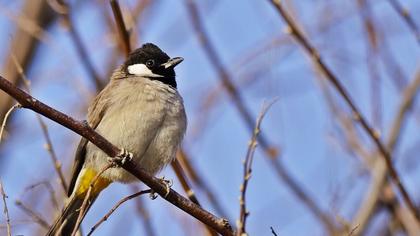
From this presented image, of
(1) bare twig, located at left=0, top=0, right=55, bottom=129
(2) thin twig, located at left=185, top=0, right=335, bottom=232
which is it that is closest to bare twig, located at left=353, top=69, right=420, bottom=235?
(2) thin twig, located at left=185, top=0, right=335, bottom=232

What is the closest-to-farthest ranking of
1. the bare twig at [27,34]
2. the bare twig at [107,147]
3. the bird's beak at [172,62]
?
the bare twig at [107,147] < the bird's beak at [172,62] < the bare twig at [27,34]

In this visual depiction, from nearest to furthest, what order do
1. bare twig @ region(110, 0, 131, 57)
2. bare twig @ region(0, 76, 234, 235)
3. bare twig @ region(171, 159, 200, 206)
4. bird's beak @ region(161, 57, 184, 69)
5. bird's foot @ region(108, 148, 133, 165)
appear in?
bare twig @ region(0, 76, 234, 235) → bird's foot @ region(108, 148, 133, 165) → bare twig @ region(171, 159, 200, 206) → bare twig @ region(110, 0, 131, 57) → bird's beak @ region(161, 57, 184, 69)

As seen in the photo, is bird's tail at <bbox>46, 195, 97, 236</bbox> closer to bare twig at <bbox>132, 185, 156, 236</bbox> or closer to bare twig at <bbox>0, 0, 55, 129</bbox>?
bare twig at <bbox>132, 185, 156, 236</bbox>

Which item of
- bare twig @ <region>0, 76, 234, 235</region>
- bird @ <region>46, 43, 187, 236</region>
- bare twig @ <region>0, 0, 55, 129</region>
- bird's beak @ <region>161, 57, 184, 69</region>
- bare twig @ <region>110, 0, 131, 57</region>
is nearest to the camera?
bare twig @ <region>0, 76, 234, 235</region>

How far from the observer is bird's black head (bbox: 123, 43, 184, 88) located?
14.9 ft

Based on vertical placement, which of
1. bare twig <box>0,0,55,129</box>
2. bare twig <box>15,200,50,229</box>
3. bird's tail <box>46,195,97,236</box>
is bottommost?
bare twig <box>15,200,50,229</box>

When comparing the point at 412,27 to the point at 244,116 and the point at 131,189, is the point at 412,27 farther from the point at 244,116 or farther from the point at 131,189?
the point at 131,189

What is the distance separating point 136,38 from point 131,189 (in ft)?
3.29

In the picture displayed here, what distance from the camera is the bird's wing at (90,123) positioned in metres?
4.18

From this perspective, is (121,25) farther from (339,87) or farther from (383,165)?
(383,165)

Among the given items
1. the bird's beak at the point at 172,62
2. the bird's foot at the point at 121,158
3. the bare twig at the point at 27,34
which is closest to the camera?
the bird's foot at the point at 121,158

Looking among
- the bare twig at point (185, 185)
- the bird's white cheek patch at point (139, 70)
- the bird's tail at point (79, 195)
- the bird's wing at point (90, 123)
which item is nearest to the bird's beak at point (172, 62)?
the bird's white cheek patch at point (139, 70)

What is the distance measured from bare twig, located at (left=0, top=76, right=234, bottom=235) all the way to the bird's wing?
1160 mm

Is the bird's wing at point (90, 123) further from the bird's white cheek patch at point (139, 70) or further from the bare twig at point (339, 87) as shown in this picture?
the bare twig at point (339, 87)
